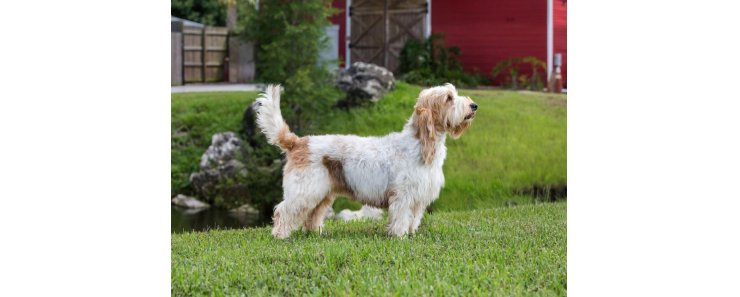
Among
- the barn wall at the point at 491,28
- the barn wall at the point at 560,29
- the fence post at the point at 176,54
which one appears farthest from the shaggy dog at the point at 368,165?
the fence post at the point at 176,54

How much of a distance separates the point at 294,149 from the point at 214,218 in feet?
13.6

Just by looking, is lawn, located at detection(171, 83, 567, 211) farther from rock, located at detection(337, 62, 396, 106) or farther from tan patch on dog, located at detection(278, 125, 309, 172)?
tan patch on dog, located at detection(278, 125, 309, 172)

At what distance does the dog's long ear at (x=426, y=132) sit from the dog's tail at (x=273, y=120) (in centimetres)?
75

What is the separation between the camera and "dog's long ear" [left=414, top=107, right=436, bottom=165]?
4.93 m

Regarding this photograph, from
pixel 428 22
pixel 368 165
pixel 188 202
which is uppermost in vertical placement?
pixel 428 22

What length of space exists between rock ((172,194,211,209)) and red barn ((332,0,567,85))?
8.78 ft

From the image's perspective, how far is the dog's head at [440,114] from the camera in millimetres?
4871

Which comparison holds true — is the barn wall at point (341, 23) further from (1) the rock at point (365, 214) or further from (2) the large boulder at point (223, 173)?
(1) the rock at point (365, 214)

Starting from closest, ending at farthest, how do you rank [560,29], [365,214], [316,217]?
[316,217]
[560,29]
[365,214]

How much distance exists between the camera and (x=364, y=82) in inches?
388

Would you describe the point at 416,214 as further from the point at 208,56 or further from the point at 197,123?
the point at 197,123

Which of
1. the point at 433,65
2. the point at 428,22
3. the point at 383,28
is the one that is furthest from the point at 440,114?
the point at 383,28

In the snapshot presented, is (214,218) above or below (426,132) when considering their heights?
below
